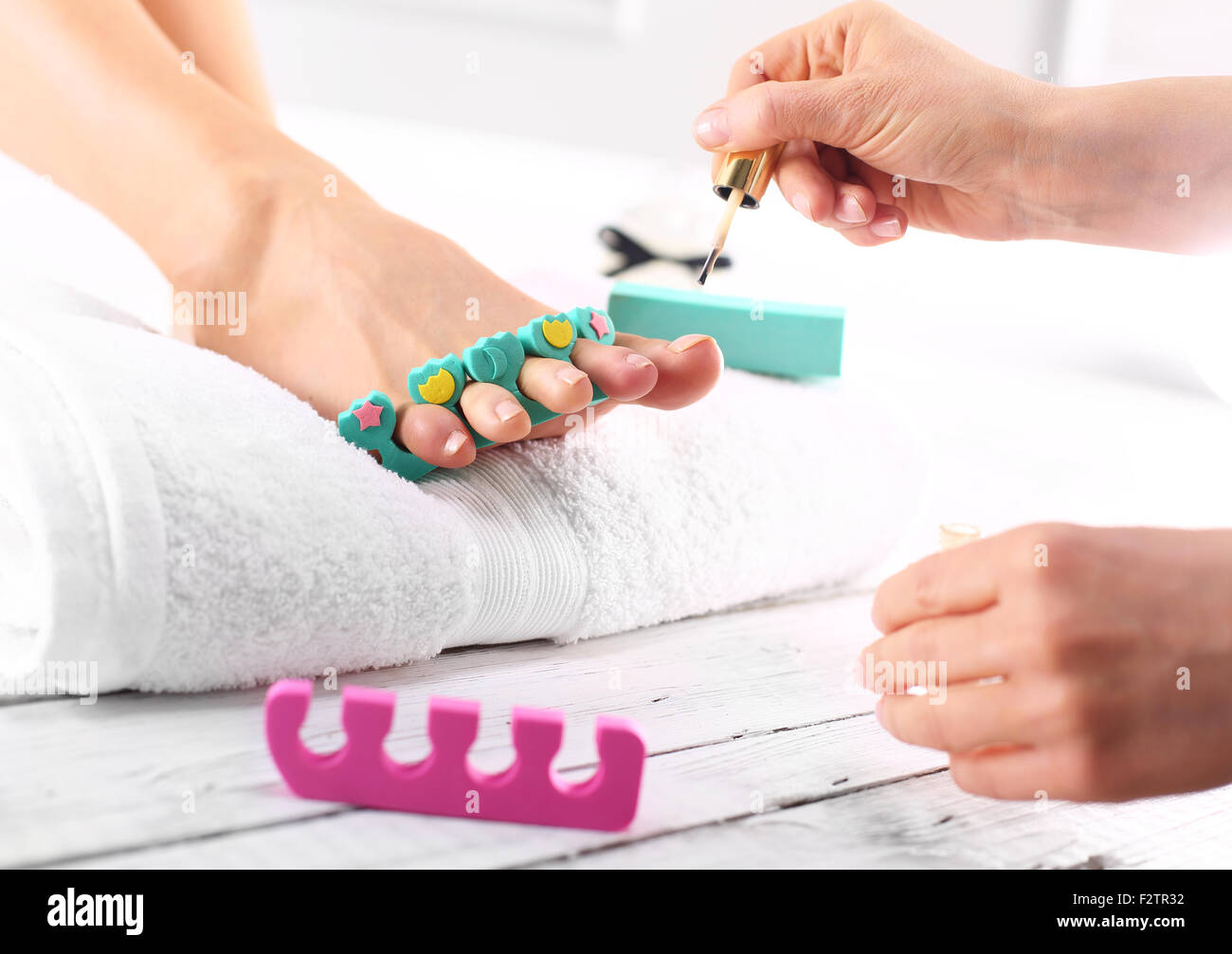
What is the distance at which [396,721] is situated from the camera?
0.53 meters

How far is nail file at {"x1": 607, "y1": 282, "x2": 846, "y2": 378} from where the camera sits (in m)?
0.87

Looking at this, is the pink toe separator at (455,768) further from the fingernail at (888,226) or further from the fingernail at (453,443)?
the fingernail at (888,226)

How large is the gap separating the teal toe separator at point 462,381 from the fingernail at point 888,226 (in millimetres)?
290

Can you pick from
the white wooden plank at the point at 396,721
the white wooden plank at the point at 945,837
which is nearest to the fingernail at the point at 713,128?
the white wooden plank at the point at 396,721

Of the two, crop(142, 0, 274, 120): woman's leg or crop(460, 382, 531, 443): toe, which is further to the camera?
crop(142, 0, 274, 120): woman's leg

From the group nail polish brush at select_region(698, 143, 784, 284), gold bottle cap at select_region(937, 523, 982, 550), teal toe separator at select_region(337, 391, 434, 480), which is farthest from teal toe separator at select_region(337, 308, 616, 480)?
gold bottle cap at select_region(937, 523, 982, 550)

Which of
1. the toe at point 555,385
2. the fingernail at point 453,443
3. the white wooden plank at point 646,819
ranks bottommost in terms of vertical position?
the white wooden plank at point 646,819

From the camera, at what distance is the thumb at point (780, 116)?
0.73 meters

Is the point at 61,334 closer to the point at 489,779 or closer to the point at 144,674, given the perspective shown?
the point at 144,674

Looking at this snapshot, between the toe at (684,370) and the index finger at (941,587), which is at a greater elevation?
the toe at (684,370)

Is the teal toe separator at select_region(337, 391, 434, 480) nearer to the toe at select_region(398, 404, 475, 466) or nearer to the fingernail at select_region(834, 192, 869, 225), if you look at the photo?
the toe at select_region(398, 404, 475, 466)

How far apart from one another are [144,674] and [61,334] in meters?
0.19

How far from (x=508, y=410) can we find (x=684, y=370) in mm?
118

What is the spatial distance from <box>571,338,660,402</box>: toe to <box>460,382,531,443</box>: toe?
5 centimetres
